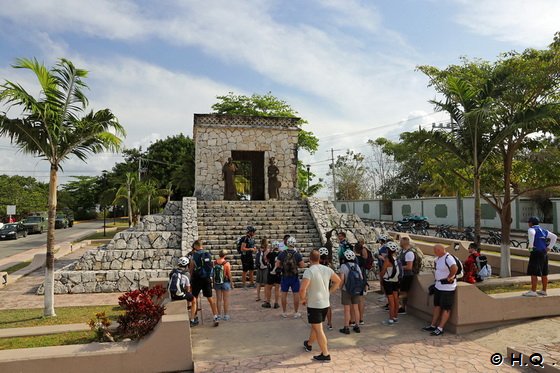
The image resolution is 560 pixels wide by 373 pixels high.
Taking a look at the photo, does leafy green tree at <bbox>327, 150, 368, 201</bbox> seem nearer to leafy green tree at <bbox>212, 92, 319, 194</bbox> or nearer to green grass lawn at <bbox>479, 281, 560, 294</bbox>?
leafy green tree at <bbox>212, 92, 319, 194</bbox>

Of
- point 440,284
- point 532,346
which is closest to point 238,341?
point 440,284

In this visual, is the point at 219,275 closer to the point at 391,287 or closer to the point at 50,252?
the point at 391,287

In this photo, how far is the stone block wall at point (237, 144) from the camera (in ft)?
61.5

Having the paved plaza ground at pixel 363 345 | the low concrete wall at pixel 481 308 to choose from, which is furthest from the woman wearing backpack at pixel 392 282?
the low concrete wall at pixel 481 308

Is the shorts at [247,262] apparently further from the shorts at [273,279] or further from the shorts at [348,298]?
the shorts at [348,298]

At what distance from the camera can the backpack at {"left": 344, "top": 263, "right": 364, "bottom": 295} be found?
641 cm

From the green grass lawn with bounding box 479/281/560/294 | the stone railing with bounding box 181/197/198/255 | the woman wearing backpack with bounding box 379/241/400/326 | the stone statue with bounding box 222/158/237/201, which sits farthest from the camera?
the stone statue with bounding box 222/158/237/201

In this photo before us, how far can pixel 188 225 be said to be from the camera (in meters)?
12.9

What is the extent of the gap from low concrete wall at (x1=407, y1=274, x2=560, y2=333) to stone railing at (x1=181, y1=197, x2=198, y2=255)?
672 centimetres

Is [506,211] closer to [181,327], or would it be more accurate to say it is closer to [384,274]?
[384,274]

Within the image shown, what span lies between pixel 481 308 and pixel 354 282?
2.17 metres

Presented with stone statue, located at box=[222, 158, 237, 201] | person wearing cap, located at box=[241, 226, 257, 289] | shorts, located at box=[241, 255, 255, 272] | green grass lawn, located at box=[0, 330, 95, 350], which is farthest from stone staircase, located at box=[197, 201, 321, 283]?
green grass lawn, located at box=[0, 330, 95, 350]

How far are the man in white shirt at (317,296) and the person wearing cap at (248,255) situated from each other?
4.19 metres

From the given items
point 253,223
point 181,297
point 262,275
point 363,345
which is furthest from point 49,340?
point 253,223
